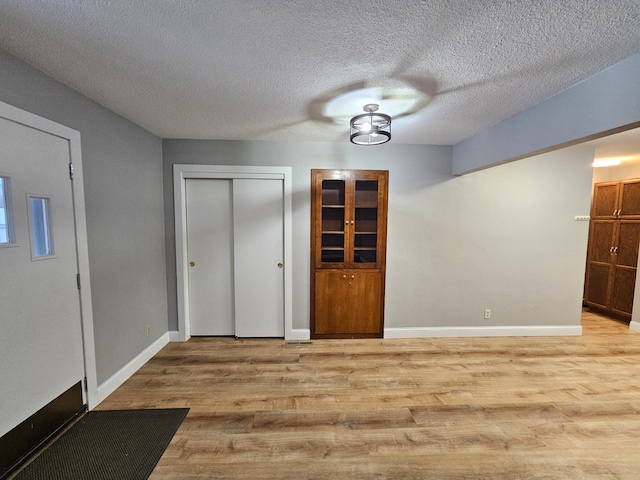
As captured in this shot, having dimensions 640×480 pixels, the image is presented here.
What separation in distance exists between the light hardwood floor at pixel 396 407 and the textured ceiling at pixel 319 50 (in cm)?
239

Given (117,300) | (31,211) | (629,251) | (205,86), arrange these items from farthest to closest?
(629,251)
(117,300)
(205,86)
(31,211)

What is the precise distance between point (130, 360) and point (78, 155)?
1.85 meters

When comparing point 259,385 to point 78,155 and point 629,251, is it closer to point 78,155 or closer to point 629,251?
point 78,155

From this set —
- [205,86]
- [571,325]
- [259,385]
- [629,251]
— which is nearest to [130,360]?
[259,385]

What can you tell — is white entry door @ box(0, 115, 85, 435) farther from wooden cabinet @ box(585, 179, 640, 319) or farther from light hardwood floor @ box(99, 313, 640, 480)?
wooden cabinet @ box(585, 179, 640, 319)

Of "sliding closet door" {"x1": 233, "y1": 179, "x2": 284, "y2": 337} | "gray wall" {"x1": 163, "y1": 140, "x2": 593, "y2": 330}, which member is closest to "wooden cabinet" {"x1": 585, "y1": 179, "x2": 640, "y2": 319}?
"gray wall" {"x1": 163, "y1": 140, "x2": 593, "y2": 330}

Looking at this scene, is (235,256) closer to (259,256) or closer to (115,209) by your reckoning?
(259,256)

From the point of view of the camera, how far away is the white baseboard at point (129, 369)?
6.81ft

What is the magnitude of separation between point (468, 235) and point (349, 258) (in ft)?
5.05

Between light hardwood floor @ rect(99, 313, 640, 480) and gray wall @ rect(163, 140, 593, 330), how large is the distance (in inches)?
17.6

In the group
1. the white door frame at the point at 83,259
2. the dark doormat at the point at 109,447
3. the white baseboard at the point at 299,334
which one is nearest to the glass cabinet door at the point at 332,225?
the white baseboard at the point at 299,334

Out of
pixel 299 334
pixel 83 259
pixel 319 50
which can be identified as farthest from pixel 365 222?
pixel 83 259

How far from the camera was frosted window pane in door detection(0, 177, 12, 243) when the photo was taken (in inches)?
55.4

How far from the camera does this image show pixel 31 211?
5.09ft
